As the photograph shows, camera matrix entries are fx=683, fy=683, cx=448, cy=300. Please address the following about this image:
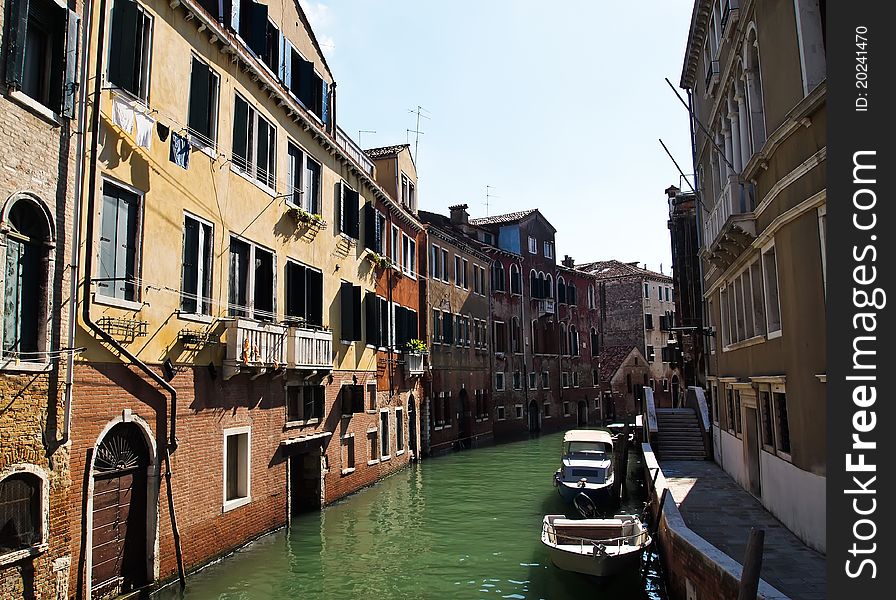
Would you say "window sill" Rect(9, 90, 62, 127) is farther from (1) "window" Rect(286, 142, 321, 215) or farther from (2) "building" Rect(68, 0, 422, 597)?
(1) "window" Rect(286, 142, 321, 215)

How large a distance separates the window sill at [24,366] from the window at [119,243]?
1.27 metres

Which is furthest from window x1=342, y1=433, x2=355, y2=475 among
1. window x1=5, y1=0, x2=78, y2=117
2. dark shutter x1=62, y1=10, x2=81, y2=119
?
window x1=5, y1=0, x2=78, y2=117

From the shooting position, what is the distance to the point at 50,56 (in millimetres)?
8070

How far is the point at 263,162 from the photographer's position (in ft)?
43.7

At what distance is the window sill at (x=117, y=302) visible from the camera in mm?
8516

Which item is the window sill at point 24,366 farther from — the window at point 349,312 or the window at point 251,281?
the window at point 349,312

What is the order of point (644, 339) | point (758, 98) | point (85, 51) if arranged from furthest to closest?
point (644, 339), point (758, 98), point (85, 51)

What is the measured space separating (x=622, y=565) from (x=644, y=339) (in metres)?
41.6

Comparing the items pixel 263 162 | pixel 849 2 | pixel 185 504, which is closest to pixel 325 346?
pixel 263 162

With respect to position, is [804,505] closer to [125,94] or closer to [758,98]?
[758,98]

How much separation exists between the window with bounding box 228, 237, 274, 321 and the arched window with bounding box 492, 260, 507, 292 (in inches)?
842

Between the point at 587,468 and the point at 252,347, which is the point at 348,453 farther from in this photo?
the point at 252,347

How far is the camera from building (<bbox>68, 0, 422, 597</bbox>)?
8.77m

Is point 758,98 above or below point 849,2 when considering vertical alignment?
above
